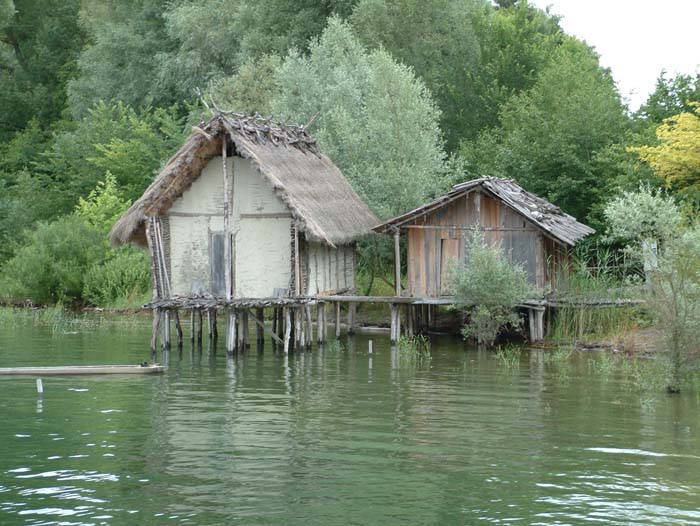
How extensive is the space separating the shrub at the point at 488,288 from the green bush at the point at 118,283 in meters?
16.2

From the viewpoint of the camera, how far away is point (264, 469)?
16609 mm

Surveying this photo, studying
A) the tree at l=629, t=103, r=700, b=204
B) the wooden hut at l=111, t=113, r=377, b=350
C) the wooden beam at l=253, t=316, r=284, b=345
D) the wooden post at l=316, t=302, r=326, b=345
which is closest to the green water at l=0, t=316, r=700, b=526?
the wooden beam at l=253, t=316, r=284, b=345

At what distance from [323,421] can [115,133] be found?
34681mm

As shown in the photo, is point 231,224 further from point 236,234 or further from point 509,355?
point 509,355

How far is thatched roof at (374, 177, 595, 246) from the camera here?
3055 cm

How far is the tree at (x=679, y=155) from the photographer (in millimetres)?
32500

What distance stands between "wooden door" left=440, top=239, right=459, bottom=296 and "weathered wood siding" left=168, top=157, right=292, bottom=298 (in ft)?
15.4

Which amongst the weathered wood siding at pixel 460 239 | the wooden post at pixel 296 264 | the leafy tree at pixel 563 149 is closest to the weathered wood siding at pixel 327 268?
the wooden post at pixel 296 264

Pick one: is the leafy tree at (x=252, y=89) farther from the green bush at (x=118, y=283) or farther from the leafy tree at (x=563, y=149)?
the leafy tree at (x=563, y=149)

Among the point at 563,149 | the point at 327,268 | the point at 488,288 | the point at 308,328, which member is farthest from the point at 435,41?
the point at 488,288

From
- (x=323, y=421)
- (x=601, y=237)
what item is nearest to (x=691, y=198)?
(x=601, y=237)

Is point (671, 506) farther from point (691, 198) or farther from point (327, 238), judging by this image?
point (691, 198)

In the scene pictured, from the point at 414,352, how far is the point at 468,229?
4.09 meters

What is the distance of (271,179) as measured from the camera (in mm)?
28656
